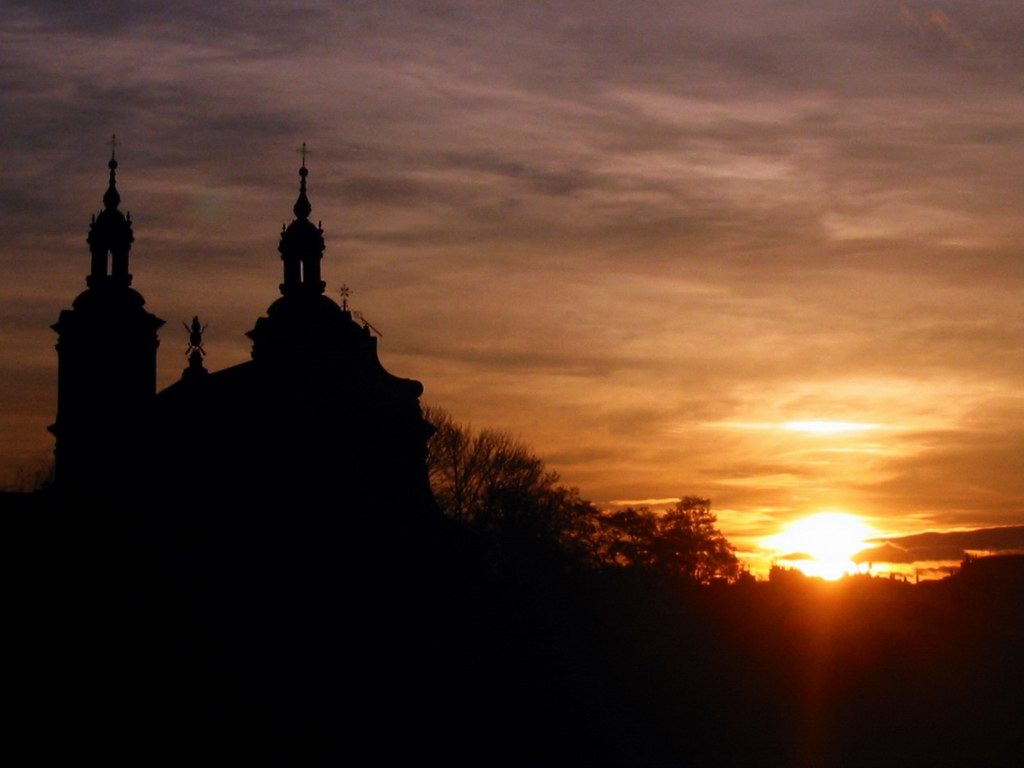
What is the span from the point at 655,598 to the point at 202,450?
16247mm

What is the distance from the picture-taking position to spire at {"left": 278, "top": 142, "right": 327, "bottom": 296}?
6394 centimetres

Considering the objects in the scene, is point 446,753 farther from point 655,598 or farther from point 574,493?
point 574,493

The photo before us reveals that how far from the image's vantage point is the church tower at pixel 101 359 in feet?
211

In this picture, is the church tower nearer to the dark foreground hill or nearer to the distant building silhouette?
the distant building silhouette

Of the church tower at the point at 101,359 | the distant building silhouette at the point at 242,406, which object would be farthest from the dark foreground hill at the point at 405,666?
the church tower at the point at 101,359

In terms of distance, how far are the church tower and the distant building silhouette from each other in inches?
1.9

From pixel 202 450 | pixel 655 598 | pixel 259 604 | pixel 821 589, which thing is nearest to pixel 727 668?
pixel 655 598

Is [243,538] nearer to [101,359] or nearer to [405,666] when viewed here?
[405,666]

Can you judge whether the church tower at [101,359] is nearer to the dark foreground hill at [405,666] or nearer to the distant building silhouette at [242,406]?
the distant building silhouette at [242,406]

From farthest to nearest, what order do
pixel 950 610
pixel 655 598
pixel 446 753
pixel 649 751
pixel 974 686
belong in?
pixel 950 610 → pixel 655 598 → pixel 974 686 → pixel 649 751 → pixel 446 753

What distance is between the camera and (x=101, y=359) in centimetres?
6481

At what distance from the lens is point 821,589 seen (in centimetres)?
9731

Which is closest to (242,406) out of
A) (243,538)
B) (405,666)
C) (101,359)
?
(101,359)

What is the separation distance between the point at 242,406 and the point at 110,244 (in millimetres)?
7554
